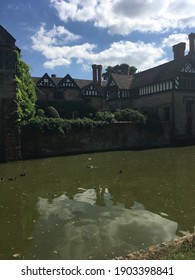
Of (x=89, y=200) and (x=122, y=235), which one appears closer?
(x=122, y=235)

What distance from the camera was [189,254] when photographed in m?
4.82

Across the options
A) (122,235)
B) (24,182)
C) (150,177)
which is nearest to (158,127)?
(150,177)

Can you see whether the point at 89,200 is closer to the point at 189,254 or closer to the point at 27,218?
the point at 27,218

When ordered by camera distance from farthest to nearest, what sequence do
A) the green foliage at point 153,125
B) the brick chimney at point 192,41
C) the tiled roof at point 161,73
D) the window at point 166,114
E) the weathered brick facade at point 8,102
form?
1. the brick chimney at point 192,41
2. the window at point 166,114
3. the tiled roof at point 161,73
4. the green foliage at point 153,125
5. the weathered brick facade at point 8,102

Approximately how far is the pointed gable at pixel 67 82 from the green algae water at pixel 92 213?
92.6 feet

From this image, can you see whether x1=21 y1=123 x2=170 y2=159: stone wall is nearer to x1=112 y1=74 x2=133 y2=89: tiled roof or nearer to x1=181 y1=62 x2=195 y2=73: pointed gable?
x1=181 y1=62 x2=195 y2=73: pointed gable

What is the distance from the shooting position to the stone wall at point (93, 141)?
76.5 ft

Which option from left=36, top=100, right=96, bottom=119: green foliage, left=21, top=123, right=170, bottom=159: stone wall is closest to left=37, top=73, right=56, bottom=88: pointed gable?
left=36, top=100, right=96, bottom=119: green foliage

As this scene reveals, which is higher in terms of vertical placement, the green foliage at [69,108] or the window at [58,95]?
the window at [58,95]

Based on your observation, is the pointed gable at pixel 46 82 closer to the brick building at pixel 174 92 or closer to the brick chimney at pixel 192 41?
the brick building at pixel 174 92

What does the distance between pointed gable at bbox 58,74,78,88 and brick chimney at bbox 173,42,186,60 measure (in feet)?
46.0

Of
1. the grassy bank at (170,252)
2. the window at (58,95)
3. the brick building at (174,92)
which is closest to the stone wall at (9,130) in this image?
the grassy bank at (170,252)

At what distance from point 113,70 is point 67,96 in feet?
87.7

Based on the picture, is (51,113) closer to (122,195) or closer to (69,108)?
(69,108)
